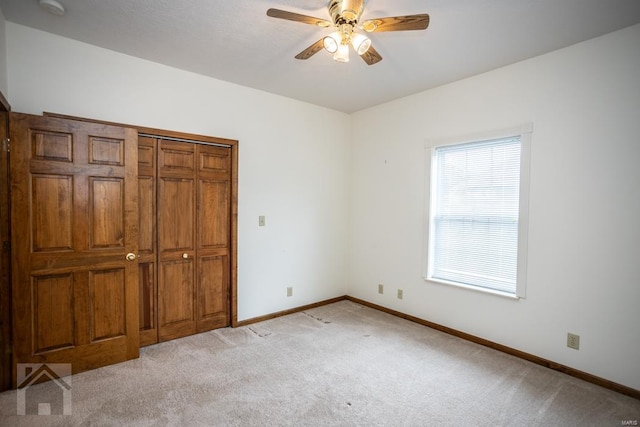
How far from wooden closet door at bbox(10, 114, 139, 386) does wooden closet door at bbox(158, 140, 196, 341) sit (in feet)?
1.23

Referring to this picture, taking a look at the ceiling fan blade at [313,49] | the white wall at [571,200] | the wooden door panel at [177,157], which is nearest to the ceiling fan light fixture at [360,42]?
the ceiling fan blade at [313,49]

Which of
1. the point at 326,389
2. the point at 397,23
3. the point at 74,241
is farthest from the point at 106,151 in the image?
the point at 326,389

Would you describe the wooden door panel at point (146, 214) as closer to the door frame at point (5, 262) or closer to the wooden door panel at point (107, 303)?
the wooden door panel at point (107, 303)

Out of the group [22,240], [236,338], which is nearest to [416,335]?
[236,338]

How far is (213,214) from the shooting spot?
3512 millimetres

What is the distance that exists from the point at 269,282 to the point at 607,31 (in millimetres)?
3966

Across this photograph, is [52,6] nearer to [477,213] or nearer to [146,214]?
[146,214]

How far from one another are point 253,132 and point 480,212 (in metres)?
2.72

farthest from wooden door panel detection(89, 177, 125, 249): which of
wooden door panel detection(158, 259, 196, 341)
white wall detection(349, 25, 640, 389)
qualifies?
white wall detection(349, 25, 640, 389)

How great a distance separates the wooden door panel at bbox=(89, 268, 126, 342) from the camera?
2.66 m

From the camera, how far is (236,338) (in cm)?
334

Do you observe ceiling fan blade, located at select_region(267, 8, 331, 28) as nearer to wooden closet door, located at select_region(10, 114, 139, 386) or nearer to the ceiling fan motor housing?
the ceiling fan motor housing

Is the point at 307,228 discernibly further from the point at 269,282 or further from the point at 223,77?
the point at 223,77

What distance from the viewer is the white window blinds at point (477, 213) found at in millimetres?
3090
